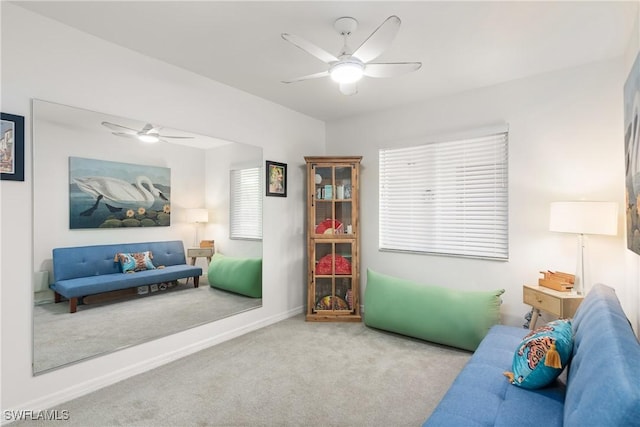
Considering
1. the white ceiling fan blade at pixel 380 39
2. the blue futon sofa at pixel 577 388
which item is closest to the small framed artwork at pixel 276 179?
the white ceiling fan blade at pixel 380 39

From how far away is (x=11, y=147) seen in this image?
1.95m

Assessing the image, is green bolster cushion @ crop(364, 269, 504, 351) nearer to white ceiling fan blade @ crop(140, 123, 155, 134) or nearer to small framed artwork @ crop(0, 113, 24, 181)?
white ceiling fan blade @ crop(140, 123, 155, 134)

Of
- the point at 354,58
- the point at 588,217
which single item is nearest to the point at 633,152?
the point at 588,217

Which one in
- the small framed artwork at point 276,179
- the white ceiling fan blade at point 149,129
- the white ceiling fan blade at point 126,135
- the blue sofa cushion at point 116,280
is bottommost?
the blue sofa cushion at point 116,280

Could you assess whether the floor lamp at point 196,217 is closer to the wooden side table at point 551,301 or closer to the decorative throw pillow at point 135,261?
the decorative throw pillow at point 135,261

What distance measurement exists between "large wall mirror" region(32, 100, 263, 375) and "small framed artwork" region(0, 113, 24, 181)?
0.07m

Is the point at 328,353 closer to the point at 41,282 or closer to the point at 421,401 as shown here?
the point at 421,401

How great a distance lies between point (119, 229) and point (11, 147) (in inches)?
32.5

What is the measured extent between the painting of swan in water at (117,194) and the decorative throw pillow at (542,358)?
2722mm

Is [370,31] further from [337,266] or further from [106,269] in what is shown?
[106,269]

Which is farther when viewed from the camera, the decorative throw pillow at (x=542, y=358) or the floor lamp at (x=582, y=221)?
the floor lamp at (x=582, y=221)

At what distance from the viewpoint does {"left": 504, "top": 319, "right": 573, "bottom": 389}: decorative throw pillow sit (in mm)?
1527

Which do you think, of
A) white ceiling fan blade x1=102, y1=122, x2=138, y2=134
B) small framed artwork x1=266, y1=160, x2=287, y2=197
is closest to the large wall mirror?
white ceiling fan blade x1=102, y1=122, x2=138, y2=134

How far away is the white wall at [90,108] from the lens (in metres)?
1.96
